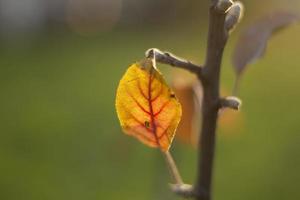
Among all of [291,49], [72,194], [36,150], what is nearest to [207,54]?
[72,194]

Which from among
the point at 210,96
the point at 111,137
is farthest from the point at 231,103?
the point at 111,137

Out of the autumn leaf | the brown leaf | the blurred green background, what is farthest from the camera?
the blurred green background

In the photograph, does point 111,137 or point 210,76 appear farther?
point 111,137

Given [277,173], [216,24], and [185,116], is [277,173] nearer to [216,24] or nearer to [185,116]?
[185,116]

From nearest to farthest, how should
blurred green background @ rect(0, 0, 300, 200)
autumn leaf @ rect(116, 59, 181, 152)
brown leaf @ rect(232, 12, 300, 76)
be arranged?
autumn leaf @ rect(116, 59, 181, 152) → brown leaf @ rect(232, 12, 300, 76) → blurred green background @ rect(0, 0, 300, 200)

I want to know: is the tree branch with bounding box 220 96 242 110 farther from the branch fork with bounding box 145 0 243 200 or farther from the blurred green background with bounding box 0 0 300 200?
the blurred green background with bounding box 0 0 300 200

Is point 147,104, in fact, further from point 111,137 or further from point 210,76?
point 111,137

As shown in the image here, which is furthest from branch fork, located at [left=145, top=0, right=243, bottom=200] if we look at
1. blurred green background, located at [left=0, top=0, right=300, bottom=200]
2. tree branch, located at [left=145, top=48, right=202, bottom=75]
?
blurred green background, located at [left=0, top=0, right=300, bottom=200]
